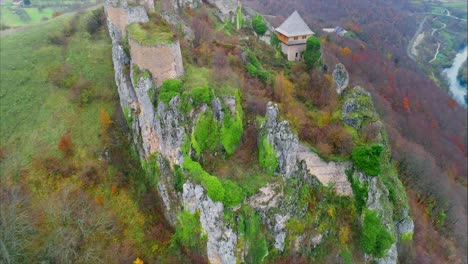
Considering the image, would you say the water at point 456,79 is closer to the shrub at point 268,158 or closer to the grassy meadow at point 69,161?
the shrub at point 268,158

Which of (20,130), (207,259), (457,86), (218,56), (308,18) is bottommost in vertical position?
(457,86)

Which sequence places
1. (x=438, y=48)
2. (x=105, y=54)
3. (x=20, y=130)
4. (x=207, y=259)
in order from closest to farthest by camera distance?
(x=207, y=259) → (x=20, y=130) → (x=105, y=54) → (x=438, y=48)

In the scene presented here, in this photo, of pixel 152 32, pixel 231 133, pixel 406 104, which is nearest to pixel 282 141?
pixel 231 133

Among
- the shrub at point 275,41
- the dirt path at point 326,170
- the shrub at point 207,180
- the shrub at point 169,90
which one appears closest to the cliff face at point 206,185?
the dirt path at point 326,170

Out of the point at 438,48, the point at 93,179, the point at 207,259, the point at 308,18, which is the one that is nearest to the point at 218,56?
the point at 93,179

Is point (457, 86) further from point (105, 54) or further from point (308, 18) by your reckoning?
point (105, 54)

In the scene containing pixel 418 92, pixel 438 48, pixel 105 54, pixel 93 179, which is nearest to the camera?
pixel 93 179

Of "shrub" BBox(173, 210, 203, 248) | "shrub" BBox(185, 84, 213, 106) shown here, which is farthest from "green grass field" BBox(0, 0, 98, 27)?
"shrub" BBox(173, 210, 203, 248)
